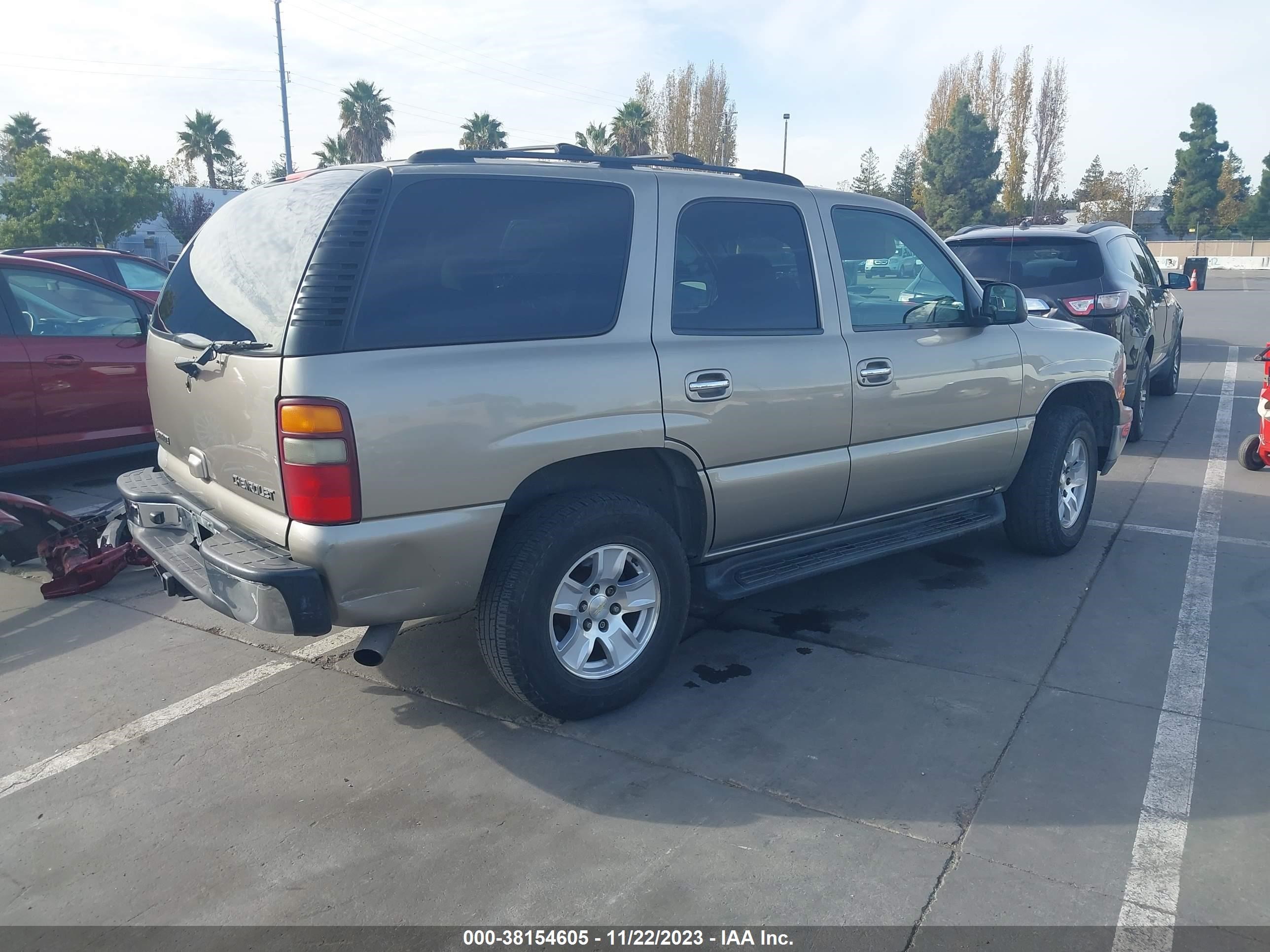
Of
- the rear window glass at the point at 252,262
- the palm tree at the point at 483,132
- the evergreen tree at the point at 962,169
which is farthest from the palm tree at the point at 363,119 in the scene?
the rear window glass at the point at 252,262

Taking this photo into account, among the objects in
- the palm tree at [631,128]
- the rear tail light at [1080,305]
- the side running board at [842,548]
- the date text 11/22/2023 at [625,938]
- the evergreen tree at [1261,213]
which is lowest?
the date text 11/22/2023 at [625,938]

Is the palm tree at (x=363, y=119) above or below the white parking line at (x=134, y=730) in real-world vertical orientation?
above

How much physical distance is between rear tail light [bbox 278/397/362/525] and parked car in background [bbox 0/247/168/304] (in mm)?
7464

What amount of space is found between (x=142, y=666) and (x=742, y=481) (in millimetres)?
2718

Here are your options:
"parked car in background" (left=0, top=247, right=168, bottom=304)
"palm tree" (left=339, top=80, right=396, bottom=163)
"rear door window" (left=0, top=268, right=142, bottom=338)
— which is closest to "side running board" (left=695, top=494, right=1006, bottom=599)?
"rear door window" (left=0, top=268, right=142, bottom=338)

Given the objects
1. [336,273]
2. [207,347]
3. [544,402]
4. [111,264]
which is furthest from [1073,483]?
[111,264]

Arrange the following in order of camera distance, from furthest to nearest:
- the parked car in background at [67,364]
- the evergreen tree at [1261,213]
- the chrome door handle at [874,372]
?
the evergreen tree at [1261,213], the parked car in background at [67,364], the chrome door handle at [874,372]

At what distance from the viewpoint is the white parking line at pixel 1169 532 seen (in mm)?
5949

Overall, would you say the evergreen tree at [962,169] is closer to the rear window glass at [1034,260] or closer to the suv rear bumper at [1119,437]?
the rear window glass at [1034,260]

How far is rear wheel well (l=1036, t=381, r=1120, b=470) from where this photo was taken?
5801mm

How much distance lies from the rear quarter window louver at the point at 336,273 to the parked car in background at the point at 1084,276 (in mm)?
6040

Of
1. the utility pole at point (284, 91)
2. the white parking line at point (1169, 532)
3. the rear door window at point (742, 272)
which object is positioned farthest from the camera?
the utility pole at point (284, 91)

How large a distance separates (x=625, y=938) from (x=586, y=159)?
2841 mm

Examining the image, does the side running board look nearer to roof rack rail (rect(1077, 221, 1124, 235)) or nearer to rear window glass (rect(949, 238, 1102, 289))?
rear window glass (rect(949, 238, 1102, 289))
